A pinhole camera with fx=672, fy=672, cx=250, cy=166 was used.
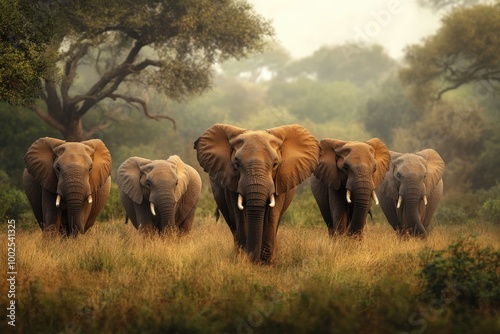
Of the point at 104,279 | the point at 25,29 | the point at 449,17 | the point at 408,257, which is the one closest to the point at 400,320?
the point at 408,257

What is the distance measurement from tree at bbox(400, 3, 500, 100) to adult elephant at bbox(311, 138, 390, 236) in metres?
16.0

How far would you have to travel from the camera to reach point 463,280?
25.4 feet

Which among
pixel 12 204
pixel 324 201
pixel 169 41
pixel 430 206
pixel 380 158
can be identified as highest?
pixel 169 41

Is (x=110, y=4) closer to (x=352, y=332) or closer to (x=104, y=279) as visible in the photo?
(x=104, y=279)

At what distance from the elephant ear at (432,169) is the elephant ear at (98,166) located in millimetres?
6300

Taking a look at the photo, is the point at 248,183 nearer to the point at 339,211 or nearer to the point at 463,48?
the point at 339,211

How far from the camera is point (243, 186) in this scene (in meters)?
9.02

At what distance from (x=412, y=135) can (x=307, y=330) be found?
93.4 feet

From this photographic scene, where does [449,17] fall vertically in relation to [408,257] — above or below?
above

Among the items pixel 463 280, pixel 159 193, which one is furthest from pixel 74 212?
pixel 463 280

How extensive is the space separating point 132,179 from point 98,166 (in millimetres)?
817

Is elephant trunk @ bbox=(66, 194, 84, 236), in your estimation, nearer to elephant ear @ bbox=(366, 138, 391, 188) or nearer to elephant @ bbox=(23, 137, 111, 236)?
elephant @ bbox=(23, 137, 111, 236)

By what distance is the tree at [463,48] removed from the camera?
26.1 meters

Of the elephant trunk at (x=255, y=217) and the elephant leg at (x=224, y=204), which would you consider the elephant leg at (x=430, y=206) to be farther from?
the elephant trunk at (x=255, y=217)
